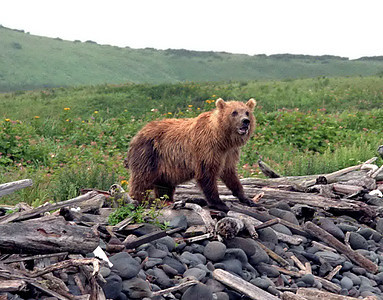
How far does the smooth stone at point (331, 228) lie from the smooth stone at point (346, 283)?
827 mm

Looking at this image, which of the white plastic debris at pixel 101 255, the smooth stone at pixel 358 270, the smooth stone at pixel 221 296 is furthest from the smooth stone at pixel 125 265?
the smooth stone at pixel 358 270

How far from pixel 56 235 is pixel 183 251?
4.49ft

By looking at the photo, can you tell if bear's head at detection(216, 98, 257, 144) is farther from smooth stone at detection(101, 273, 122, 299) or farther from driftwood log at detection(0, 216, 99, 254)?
smooth stone at detection(101, 273, 122, 299)

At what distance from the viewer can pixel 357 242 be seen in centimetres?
554

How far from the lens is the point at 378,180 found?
7855 millimetres

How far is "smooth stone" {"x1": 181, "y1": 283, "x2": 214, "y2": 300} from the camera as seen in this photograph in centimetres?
363

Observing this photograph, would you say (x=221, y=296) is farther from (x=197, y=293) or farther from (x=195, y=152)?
(x=195, y=152)

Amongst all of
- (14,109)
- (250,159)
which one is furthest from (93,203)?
(14,109)

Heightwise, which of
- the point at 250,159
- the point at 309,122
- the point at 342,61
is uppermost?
the point at 342,61

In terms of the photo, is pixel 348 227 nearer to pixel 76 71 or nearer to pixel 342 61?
pixel 76 71

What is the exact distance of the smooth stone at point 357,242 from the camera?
5535 mm

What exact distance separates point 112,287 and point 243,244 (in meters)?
1.56

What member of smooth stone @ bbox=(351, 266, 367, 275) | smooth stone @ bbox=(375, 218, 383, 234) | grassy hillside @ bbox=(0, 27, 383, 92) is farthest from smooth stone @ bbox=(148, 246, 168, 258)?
grassy hillside @ bbox=(0, 27, 383, 92)

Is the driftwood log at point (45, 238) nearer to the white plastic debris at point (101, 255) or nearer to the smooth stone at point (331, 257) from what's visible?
the white plastic debris at point (101, 255)
